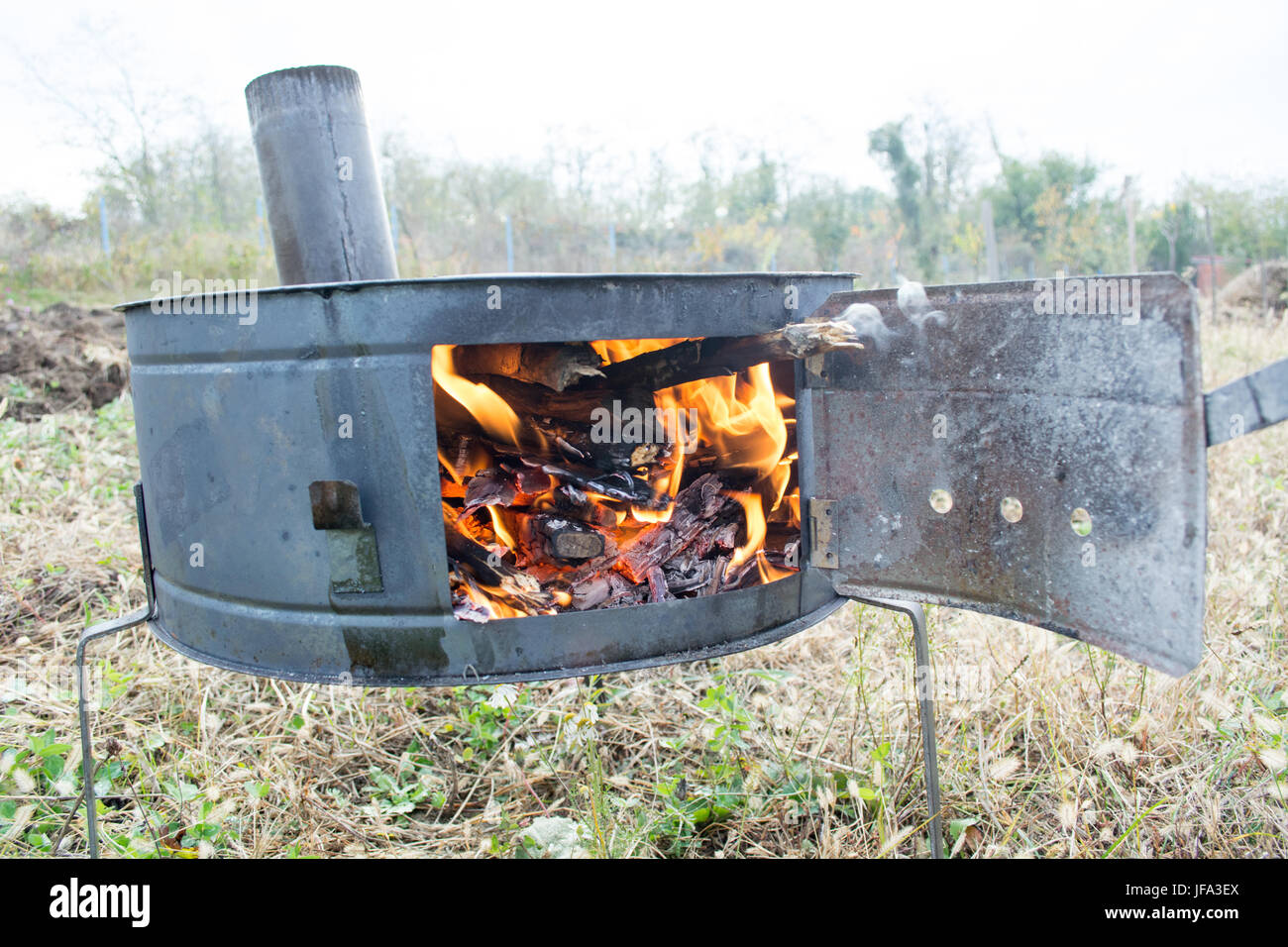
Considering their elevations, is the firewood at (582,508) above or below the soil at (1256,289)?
below

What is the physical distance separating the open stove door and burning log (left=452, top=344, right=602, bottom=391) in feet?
1.62

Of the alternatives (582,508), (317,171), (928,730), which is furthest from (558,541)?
(317,171)

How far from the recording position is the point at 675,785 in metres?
2.06

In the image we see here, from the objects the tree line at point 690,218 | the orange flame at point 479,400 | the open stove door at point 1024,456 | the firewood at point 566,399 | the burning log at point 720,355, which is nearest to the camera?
the open stove door at point 1024,456

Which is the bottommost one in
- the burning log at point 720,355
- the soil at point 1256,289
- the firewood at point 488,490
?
the firewood at point 488,490

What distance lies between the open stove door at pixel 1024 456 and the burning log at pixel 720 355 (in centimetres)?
7

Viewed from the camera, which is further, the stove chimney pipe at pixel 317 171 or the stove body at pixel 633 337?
the stove chimney pipe at pixel 317 171

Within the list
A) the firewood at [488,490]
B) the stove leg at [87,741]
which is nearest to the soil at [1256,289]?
the firewood at [488,490]

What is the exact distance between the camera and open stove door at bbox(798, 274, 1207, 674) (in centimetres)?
125

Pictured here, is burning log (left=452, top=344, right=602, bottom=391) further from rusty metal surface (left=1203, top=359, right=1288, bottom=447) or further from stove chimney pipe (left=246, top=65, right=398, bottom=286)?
rusty metal surface (left=1203, top=359, right=1288, bottom=447)

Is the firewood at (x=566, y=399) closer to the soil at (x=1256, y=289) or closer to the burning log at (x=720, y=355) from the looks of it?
the burning log at (x=720, y=355)

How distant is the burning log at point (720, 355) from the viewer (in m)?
1.55

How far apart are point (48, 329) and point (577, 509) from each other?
6440 mm

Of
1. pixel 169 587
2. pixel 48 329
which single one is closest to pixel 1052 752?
pixel 169 587
